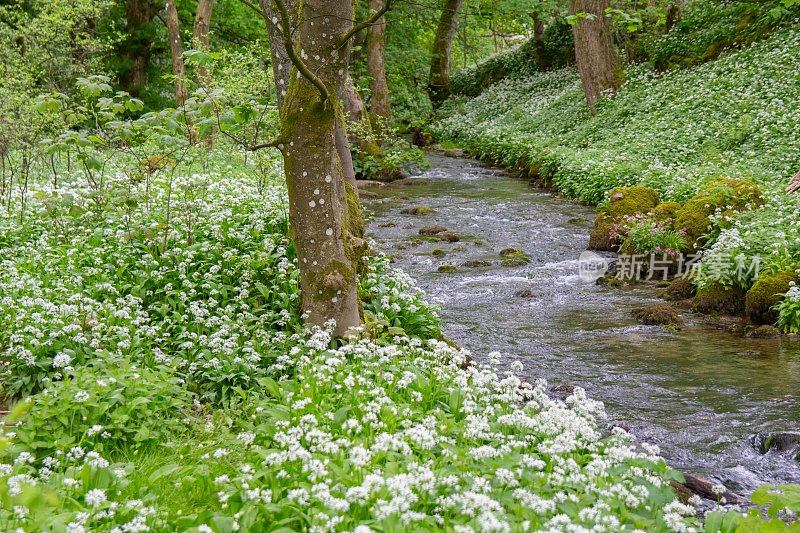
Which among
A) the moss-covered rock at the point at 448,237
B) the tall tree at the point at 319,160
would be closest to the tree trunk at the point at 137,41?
the moss-covered rock at the point at 448,237

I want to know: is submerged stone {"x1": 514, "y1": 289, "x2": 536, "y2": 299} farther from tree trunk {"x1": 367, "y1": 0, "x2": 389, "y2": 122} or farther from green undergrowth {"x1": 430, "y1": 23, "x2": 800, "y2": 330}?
tree trunk {"x1": 367, "y1": 0, "x2": 389, "y2": 122}

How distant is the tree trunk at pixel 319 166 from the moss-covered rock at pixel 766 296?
5.48 meters

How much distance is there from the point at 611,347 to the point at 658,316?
1.22 metres

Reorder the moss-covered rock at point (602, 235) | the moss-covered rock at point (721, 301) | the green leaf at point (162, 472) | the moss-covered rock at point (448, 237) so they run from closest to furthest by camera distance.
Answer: the green leaf at point (162, 472), the moss-covered rock at point (721, 301), the moss-covered rock at point (602, 235), the moss-covered rock at point (448, 237)

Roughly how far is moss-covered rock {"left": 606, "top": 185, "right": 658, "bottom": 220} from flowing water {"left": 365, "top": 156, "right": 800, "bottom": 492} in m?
0.83

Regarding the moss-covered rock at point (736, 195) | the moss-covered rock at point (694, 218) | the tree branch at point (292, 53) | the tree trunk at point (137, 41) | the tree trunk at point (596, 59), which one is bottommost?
the moss-covered rock at point (694, 218)

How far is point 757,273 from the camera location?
928cm

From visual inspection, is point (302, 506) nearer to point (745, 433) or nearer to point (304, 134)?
point (304, 134)

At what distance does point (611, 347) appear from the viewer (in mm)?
8203

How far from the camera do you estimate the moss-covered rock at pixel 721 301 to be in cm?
935

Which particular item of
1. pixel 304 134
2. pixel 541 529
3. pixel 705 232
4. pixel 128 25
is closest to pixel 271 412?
pixel 541 529

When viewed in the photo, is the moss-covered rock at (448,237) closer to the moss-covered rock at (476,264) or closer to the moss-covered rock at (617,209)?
the moss-covered rock at (476,264)

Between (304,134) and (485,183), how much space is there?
1378cm
